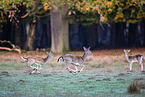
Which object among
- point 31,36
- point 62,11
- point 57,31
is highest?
point 62,11

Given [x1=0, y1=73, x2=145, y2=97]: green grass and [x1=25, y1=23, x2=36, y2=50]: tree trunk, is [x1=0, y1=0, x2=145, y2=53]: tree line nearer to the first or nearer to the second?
[x1=25, y1=23, x2=36, y2=50]: tree trunk

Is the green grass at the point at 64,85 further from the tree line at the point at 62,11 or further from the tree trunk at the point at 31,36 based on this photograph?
the tree trunk at the point at 31,36

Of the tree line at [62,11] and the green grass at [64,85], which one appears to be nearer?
the green grass at [64,85]

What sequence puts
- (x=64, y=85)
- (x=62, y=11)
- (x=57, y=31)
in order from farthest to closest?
(x=62, y=11) → (x=57, y=31) → (x=64, y=85)

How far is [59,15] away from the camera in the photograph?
26500 millimetres

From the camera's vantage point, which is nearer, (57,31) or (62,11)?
(57,31)

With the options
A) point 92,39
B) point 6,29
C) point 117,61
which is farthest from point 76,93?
point 92,39

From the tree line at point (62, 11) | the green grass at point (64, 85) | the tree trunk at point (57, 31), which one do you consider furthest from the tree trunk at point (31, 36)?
the green grass at point (64, 85)

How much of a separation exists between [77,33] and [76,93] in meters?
61.4

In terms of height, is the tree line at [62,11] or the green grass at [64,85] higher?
the tree line at [62,11]

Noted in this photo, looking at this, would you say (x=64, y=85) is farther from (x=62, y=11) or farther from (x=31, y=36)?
(x=31, y=36)

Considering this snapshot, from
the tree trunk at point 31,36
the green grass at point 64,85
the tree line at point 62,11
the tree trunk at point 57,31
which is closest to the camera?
the green grass at point 64,85

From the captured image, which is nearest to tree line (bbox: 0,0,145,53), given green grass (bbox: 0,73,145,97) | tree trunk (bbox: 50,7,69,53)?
tree trunk (bbox: 50,7,69,53)

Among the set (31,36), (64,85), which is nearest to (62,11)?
(31,36)
